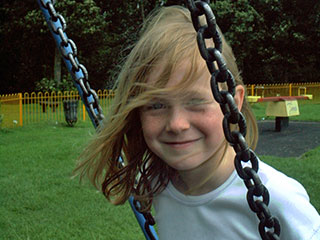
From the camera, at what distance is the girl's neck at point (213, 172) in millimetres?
1510

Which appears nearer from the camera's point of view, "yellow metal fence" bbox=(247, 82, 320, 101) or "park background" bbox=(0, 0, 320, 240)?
"park background" bbox=(0, 0, 320, 240)

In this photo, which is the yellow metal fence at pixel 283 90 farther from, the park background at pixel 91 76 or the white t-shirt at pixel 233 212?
the white t-shirt at pixel 233 212

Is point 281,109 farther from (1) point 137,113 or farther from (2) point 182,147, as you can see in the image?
(2) point 182,147

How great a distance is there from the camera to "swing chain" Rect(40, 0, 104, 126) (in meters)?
1.76

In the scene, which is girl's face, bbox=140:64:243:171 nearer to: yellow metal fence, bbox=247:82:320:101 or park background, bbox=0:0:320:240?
park background, bbox=0:0:320:240

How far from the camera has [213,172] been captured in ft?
4.99

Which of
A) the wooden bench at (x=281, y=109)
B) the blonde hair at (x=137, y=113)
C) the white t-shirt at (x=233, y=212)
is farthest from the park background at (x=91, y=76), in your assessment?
the wooden bench at (x=281, y=109)

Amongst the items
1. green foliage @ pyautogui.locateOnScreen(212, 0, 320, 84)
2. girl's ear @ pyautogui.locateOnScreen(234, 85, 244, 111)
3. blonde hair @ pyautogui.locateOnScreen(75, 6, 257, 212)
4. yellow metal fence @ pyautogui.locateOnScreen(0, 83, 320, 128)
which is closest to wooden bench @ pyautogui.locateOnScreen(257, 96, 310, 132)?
yellow metal fence @ pyautogui.locateOnScreen(0, 83, 320, 128)

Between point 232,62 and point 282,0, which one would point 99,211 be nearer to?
point 232,62

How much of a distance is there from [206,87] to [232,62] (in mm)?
246

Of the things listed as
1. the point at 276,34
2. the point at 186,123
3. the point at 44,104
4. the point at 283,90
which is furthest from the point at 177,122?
the point at 276,34

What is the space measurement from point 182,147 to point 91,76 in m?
21.5

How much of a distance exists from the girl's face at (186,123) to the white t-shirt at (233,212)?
0.16 m

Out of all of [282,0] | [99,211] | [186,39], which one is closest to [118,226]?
[99,211]
